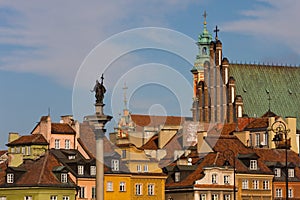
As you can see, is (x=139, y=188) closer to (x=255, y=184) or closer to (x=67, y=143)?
(x=67, y=143)

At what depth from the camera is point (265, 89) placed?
440ft

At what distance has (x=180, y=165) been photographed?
101m

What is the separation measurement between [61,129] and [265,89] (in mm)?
36659

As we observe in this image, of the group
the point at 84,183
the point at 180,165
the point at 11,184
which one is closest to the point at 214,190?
the point at 180,165

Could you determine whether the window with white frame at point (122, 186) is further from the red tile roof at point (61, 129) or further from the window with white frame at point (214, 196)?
the red tile roof at point (61, 129)

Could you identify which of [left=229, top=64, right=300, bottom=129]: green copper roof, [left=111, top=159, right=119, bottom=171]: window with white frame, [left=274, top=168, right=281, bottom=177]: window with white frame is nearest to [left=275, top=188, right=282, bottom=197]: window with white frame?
[left=274, top=168, right=281, bottom=177]: window with white frame

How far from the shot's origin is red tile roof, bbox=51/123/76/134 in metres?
104

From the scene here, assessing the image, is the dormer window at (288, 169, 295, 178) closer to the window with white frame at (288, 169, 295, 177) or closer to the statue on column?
the window with white frame at (288, 169, 295, 177)

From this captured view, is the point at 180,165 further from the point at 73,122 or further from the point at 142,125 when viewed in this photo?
the point at 142,125

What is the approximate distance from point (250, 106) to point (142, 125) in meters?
16.3

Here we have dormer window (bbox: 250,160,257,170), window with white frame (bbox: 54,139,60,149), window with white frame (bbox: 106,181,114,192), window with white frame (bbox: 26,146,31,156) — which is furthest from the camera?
window with white frame (bbox: 54,139,60,149)

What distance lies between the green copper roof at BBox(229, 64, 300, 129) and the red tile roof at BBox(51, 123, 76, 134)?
105 feet

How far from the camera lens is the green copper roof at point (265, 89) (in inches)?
5236

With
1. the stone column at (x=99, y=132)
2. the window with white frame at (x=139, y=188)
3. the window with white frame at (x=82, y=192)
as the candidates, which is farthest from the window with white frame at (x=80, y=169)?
the stone column at (x=99, y=132)
